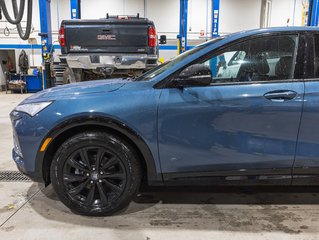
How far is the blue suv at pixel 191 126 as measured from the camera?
8.40 ft

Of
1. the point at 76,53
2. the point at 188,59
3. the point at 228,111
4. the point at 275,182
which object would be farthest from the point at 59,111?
the point at 76,53

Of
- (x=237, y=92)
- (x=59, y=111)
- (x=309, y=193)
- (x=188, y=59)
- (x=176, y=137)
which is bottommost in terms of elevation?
(x=309, y=193)

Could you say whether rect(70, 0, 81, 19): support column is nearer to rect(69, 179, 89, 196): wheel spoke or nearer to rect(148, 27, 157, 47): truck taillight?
rect(148, 27, 157, 47): truck taillight

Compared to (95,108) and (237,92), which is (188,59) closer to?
(237,92)

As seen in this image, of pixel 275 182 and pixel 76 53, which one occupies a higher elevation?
pixel 76 53

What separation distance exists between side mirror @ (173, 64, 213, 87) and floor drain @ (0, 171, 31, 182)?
217 centimetres

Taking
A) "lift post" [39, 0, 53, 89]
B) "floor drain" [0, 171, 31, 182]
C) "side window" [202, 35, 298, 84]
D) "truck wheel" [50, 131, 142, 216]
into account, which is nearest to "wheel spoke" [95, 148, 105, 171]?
"truck wheel" [50, 131, 142, 216]

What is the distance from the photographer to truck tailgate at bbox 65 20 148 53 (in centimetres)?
627

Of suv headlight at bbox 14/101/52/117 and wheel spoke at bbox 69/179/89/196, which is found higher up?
suv headlight at bbox 14/101/52/117

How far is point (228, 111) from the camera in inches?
100

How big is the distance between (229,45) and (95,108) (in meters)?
1.21

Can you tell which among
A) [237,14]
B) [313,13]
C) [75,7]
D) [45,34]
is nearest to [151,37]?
[45,34]

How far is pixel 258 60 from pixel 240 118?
0.53m

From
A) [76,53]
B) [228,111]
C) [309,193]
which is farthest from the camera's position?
[76,53]
